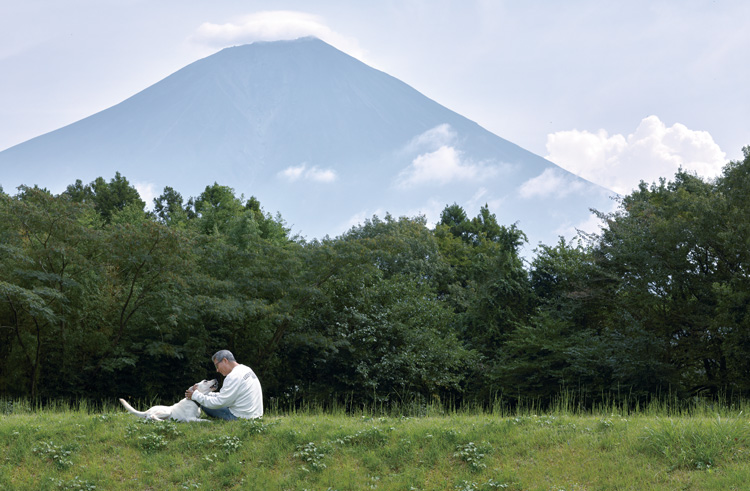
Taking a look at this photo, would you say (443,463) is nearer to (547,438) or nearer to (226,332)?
(547,438)

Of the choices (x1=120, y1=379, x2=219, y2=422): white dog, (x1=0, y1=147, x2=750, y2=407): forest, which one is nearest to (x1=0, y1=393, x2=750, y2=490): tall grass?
(x1=120, y1=379, x2=219, y2=422): white dog

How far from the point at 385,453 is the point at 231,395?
2.51 meters

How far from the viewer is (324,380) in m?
24.6

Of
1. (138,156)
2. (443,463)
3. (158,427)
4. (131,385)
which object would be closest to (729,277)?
(443,463)

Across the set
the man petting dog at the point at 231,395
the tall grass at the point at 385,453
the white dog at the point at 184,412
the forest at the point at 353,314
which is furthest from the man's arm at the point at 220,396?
the forest at the point at 353,314

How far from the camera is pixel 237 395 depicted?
30.8ft

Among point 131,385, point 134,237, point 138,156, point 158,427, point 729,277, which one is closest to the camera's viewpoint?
point 158,427

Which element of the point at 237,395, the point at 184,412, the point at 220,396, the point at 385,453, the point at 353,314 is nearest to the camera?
the point at 385,453

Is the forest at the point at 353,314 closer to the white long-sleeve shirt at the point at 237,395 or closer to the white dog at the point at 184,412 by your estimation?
the white dog at the point at 184,412

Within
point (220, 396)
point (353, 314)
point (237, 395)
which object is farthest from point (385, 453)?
point (353, 314)

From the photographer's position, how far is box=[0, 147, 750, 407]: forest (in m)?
19.0

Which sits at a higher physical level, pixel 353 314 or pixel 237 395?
pixel 353 314

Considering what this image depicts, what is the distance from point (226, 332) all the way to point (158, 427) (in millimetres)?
13774

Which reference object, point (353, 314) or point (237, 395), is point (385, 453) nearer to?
point (237, 395)
